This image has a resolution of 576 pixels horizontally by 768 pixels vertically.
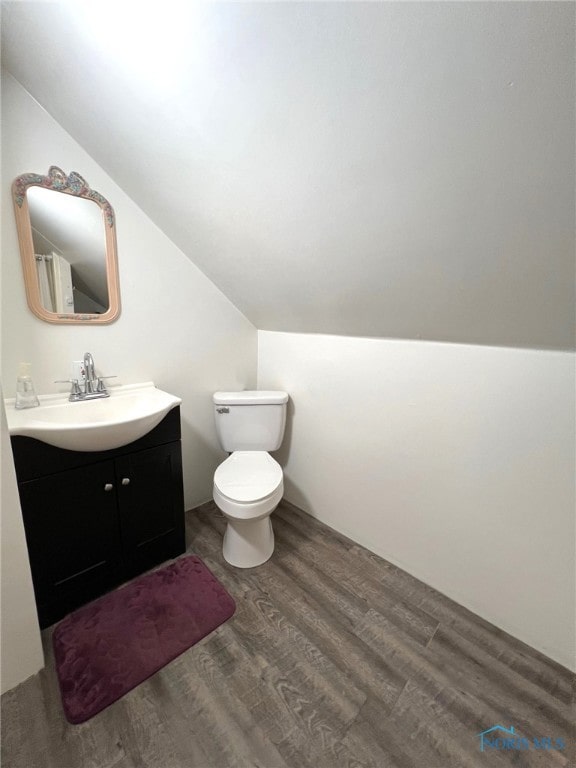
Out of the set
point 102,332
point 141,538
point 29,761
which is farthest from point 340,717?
point 102,332

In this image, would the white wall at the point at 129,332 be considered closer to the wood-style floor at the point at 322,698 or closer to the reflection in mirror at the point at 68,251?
the reflection in mirror at the point at 68,251

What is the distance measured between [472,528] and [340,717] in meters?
0.85

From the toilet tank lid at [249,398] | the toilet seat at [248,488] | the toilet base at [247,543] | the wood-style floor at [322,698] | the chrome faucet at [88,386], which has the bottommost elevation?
the wood-style floor at [322,698]

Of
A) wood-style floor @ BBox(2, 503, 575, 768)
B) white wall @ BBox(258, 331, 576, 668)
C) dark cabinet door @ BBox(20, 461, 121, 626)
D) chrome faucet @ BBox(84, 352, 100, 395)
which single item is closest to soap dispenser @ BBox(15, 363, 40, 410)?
chrome faucet @ BBox(84, 352, 100, 395)

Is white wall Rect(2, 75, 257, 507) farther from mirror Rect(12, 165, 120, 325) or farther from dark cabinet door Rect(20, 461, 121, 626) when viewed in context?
dark cabinet door Rect(20, 461, 121, 626)

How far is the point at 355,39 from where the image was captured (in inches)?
26.0

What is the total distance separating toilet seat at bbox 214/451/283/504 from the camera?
57.5 inches

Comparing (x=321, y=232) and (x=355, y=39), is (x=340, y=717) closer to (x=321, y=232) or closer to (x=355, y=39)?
(x=321, y=232)

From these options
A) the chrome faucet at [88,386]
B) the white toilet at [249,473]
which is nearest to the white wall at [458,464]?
the white toilet at [249,473]

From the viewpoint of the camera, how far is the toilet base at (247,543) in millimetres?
1569

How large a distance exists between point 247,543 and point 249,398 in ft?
2.53

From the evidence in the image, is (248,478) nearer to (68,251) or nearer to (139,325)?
(139,325)

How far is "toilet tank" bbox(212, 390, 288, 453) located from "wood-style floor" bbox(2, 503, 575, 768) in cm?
74

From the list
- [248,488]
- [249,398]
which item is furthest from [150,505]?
[249,398]
